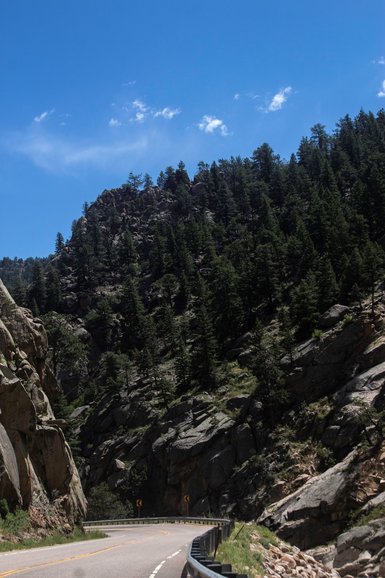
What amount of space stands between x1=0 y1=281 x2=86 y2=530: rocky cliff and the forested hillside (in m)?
16.7

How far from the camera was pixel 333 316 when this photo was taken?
62781 mm

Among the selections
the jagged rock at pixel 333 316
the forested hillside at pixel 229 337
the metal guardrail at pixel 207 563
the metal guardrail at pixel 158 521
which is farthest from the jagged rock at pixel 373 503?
the jagged rock at pixel 333 316

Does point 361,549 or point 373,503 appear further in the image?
point 373,503

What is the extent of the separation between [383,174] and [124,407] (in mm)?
61238

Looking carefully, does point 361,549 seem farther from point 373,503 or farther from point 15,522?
point 15,522

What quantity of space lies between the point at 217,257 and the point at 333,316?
4939 cm

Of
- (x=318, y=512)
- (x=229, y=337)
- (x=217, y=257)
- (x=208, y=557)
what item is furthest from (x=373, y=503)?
(x=217, y=257)

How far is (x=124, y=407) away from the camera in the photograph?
8019cm

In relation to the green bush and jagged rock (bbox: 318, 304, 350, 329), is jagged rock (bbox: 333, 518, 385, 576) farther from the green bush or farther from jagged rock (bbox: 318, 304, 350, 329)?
jagged rock (bbox: 318, 304, 350, 329)

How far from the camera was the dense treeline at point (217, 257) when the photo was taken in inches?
2960

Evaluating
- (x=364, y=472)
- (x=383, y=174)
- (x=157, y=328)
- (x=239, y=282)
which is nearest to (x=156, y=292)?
(x=157, y=328)

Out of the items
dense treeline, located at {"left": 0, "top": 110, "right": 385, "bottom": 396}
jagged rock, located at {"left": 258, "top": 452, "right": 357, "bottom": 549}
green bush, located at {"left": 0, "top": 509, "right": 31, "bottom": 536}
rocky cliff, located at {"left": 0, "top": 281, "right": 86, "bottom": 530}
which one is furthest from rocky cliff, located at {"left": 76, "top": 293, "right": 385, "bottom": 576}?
rocky cliff, located at {"left": 0, "top": 281, "right": 86, "bottom": 530}

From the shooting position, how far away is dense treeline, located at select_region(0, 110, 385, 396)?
75188 millimetres

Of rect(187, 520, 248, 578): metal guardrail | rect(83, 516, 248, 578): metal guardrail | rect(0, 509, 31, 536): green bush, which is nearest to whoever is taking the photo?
rect(187, 520, 248, 578): metal guardrail
